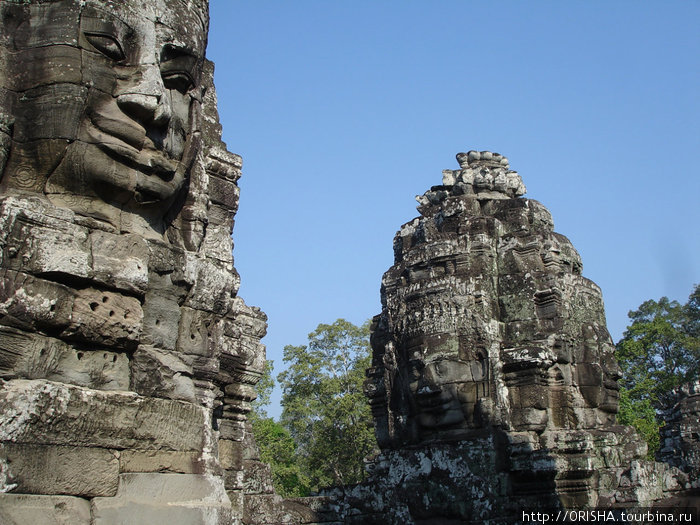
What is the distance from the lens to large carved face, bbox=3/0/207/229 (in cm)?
318

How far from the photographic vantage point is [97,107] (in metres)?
3.27

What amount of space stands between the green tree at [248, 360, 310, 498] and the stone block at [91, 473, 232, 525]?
84.4ft

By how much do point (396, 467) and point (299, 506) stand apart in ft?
7.43

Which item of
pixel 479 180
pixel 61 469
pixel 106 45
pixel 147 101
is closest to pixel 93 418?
pixel 61 469

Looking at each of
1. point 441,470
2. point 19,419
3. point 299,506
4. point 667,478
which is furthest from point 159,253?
point 667,478

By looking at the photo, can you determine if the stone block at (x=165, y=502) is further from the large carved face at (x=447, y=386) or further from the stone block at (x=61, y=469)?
the large carved face at (x=447, y=386)

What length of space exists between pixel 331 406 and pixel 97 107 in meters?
26.7

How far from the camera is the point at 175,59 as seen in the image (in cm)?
367

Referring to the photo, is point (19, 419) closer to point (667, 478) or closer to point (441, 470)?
point (441, 470)

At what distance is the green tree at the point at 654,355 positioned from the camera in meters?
29.9

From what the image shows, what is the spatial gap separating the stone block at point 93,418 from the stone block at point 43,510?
0.21 metres

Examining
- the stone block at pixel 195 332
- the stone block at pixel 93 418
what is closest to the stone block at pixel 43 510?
the stone block at pixel 93 418

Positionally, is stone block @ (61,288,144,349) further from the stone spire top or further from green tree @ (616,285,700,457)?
green tree @ (616,285,700,457)

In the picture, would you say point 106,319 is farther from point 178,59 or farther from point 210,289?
point 178,59
